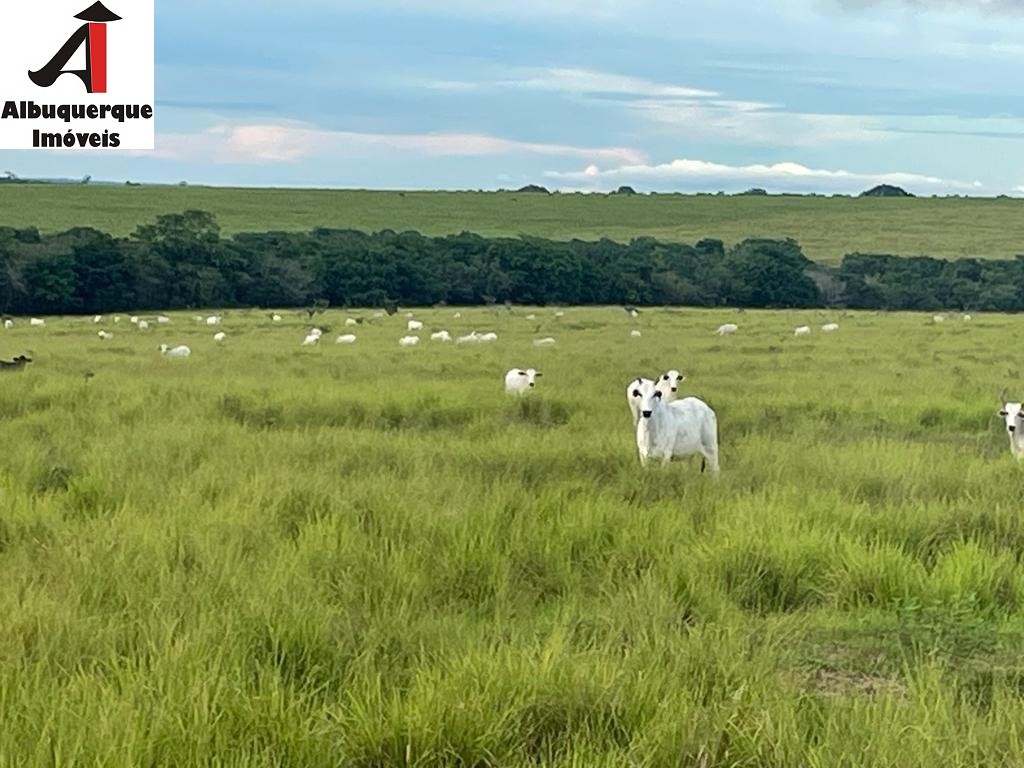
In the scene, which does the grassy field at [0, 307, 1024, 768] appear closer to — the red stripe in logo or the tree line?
the red stripe in logo

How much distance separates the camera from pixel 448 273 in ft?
195

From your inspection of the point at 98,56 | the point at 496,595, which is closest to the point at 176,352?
the point at 98,56

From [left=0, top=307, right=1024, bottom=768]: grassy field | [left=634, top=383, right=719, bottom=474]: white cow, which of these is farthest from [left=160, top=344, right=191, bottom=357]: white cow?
[left=634, top=383, right=719, bottom=474]: white cow

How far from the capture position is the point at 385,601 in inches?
224

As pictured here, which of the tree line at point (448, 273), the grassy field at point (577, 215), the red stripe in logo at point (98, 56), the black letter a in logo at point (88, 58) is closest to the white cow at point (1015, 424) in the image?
the black letter a in logo at point (88, 58)

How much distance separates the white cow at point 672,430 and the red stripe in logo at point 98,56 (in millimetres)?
11140

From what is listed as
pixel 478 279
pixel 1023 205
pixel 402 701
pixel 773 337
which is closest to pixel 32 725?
pixel 402 701

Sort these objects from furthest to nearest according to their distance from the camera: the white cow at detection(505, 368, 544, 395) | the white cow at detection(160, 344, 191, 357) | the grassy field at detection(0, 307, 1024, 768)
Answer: the white cow at detection(160, 344, 191, 357) < the white cow at detection(505, 368, 544, 395) < the grassy field at detection(0, 307, 1024, 768)

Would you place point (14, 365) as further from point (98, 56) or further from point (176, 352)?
point (98, 56)

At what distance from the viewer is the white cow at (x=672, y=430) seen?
10.5m

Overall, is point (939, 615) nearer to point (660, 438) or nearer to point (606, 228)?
point (660, 438)

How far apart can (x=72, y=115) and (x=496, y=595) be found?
1568cm

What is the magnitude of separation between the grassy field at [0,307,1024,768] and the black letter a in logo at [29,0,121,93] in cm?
637

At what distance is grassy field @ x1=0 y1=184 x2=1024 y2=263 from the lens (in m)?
87.1
